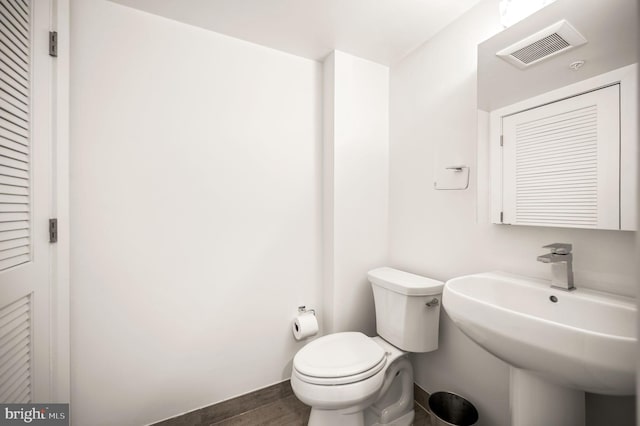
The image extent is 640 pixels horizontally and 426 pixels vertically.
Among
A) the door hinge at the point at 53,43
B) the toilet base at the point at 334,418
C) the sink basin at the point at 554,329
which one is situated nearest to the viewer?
the sink basin at the point at 554,329

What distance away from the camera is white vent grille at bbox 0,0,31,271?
0.91 metres

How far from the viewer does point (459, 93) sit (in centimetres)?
144

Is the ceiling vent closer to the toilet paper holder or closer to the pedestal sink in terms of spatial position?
the pedestal sink

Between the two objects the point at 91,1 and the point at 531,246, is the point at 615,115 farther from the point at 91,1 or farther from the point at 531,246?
the point at 91,1

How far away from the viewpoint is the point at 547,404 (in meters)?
0.90

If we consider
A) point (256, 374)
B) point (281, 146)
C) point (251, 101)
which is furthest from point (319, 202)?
point (256, 374)

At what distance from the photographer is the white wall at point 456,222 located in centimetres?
102

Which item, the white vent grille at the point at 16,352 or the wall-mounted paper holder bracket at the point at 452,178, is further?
the wall-mounted paper holder bracket at the point at 452,178

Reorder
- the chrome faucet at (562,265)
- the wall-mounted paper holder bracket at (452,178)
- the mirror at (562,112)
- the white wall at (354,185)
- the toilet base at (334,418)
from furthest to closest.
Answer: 1. the white wall at (354,185)
2. the wall-mounted paper holder bracket at (452,178)
3. the toilet base at (334,418)
4. the chrome faucet at (562,265)
5. the mirror at (562,112)

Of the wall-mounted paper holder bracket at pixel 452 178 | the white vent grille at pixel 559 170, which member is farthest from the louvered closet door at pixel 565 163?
the wall-mounted paper holder bracket at pixel 452 178

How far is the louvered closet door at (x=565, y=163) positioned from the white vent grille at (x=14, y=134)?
1.93 m

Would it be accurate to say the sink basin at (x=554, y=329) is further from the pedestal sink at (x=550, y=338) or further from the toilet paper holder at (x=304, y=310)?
the toilet paper holder at (x=304, y=310)
